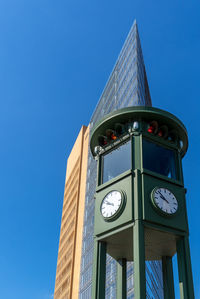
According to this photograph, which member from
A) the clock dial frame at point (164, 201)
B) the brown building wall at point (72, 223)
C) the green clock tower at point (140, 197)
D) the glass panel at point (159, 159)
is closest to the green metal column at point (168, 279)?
the green clock tower at point (140, 197)

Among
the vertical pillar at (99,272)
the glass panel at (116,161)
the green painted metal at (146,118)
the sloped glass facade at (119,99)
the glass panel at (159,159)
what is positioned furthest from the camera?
the sloped glass facade at (119,99)

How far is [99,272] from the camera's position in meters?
14.8

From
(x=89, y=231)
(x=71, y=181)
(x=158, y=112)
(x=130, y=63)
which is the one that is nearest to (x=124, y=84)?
(x=130, y=63)

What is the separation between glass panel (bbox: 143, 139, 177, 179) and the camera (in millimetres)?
16625

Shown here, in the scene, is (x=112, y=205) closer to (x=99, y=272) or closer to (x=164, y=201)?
(x=164, y=201)

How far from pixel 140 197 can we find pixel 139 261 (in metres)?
2.57

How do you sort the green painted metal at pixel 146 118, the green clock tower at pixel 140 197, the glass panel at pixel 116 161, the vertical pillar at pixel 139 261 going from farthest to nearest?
the green painted metal at pixel 146 118 → the glass panel at pixel 116 161 → the green clock tower at pixel 140 197 → the vertical pillar at pixel 139 261

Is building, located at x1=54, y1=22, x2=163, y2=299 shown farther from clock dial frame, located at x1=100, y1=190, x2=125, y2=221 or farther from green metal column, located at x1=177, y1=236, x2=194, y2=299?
green metal column, located at x1=177, y1=236, x2=194, y2=299

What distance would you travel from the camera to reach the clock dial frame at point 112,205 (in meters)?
15.3

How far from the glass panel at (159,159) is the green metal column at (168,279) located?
362 cm

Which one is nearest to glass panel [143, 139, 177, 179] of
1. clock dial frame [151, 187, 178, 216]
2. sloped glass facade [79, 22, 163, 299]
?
clock dial frame [151, 187, 178, 216]

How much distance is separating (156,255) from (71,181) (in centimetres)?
5964

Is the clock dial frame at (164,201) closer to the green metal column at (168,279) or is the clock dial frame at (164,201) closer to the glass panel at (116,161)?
the glass panel at (116,161)

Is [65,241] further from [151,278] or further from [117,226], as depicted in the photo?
[117,226]
